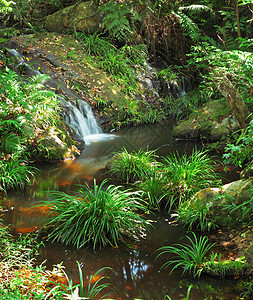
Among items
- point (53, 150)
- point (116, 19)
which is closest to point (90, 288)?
point (53, 150)

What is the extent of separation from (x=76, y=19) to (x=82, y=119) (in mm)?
5072

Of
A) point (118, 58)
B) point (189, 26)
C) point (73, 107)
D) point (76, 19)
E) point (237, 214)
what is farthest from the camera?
point (76, 19)

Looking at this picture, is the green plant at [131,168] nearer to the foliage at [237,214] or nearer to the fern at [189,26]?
the foliage at [237,214]

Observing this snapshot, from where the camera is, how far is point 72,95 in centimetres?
935

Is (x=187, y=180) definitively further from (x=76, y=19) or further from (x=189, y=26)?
(x=76, y=19)

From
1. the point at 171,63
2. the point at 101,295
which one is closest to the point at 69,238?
the point at 101,295

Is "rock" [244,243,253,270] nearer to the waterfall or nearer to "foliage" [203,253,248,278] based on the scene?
"foliage" [203,253,248,278]

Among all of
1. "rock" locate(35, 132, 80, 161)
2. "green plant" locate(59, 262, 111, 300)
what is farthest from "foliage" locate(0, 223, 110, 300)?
"rock" locate(35, 132, 80, 161)

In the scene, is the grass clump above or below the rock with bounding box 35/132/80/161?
below

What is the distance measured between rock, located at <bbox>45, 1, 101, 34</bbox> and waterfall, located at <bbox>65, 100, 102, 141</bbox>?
160 inches

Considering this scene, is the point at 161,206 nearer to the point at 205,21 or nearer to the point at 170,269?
the point at 170,269

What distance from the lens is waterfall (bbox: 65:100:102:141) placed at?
28.0 feet

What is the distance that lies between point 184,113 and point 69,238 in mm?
7690

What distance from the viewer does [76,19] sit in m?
12.1
